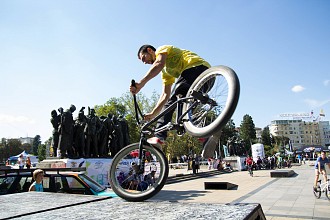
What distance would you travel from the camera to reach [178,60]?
3.68m

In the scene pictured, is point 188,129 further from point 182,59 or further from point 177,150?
point 177,150

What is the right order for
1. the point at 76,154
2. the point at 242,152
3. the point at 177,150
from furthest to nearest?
1. the point at 177,150
2. the point at 242,152
3. the point at 76,154

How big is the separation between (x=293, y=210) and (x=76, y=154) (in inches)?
528

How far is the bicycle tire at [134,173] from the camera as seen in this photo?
3553 mm

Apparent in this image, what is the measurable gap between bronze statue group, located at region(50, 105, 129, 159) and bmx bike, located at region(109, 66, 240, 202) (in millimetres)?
13994

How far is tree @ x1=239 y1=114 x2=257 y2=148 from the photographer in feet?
342

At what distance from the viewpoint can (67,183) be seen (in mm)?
7480

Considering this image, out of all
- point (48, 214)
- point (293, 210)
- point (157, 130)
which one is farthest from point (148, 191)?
point (293, 210)

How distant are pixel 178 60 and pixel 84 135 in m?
16.1

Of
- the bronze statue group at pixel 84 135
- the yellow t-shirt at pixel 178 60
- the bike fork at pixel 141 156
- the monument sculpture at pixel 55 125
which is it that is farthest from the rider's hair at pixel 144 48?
the monument sculpture at pixel 55 125

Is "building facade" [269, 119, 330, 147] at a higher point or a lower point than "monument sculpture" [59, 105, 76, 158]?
higher

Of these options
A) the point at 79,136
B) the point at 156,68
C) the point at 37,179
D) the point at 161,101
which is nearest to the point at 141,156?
the point at 161,101

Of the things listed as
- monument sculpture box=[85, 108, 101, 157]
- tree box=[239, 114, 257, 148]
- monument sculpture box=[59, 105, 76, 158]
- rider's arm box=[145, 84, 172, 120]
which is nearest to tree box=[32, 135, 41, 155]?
tree box=[239, 114, 257, 148]

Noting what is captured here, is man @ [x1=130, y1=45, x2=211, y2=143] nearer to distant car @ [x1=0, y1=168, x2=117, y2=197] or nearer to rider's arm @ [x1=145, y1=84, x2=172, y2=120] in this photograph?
rider's arm @ [x1=145, y1=84, x2=172, y2=120]
